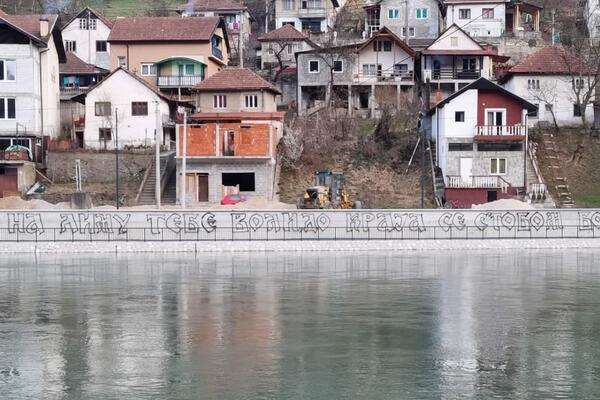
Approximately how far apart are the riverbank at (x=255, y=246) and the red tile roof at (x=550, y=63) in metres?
26.8

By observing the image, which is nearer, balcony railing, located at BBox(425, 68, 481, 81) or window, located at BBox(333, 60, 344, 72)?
balcony railing, located at BBox(425, 68, 481, 81)

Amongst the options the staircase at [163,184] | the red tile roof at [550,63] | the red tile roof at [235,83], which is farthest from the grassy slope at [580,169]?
the staircase at [163,184]

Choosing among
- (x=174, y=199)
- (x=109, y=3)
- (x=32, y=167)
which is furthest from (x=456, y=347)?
(x=109, y=3)

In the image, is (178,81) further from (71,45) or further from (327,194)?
(327,194)

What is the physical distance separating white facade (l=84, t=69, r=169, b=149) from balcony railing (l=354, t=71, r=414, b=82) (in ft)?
60.4

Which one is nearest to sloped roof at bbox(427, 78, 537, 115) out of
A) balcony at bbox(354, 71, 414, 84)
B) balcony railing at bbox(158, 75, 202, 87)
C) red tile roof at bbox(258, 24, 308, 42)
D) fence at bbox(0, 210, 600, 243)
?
balcony at bbox(354, 71, 414, 84)

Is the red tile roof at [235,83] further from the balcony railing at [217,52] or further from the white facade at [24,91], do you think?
the balcony railing at [217,52]

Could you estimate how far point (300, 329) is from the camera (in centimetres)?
3312

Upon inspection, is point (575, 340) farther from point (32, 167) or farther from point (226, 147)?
point (32, 167)

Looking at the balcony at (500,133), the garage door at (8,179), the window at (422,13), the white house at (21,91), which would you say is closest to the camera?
the garage door at (8,179)

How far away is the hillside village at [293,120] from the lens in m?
71.1

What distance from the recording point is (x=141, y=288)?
42.5 meters

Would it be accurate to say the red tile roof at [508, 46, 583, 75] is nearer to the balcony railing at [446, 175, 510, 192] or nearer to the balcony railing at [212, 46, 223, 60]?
the balcony railing at [446, 175, 510, 192]

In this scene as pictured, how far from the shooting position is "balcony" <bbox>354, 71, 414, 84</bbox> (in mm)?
87688
